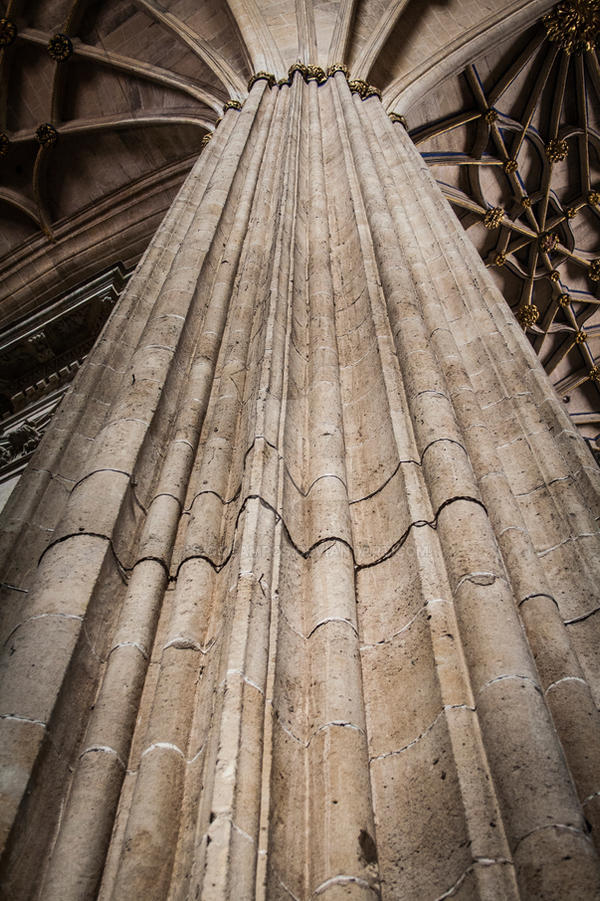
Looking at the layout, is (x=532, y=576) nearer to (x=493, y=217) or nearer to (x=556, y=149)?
(x=493, y=217)

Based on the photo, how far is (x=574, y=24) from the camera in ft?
29.8

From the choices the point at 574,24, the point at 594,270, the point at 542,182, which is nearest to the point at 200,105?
the point at 574,24

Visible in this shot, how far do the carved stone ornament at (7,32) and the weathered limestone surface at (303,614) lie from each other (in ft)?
29.0

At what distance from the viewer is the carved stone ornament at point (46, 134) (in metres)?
9.61

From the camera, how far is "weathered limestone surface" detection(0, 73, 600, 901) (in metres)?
1.19

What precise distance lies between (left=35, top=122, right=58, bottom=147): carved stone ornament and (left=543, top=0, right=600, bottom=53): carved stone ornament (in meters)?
6.92

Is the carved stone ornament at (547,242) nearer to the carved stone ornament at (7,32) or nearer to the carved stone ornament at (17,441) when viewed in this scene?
the carved stone ornament at (7,32)

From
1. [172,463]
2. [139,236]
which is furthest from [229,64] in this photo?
[172,463]

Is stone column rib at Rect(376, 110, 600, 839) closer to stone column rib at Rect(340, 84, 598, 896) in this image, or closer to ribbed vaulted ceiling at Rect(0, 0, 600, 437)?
stone column rib at Rect(340, 84, 598, 896)

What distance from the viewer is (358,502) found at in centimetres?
204

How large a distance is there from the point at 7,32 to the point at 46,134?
4.60 ft

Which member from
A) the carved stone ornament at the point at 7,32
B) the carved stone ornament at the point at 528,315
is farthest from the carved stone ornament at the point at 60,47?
the carved stone ornament at the point at 528,315

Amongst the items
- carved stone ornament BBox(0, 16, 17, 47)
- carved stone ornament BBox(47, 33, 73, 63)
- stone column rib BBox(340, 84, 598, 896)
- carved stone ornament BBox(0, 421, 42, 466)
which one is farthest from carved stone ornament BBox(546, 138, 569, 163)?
stone column rib BBox(340, 84, 598, 896)

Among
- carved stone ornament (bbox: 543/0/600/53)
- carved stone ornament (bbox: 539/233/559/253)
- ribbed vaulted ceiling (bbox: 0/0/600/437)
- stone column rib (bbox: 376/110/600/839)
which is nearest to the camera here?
stone column rib (bbox: 376/110/600/839)
